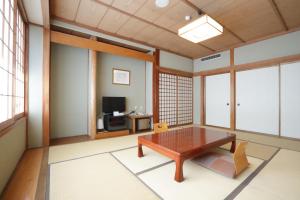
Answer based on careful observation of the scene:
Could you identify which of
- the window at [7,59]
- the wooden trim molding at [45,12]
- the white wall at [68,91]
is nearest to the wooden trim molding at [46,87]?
the wooden trim molding at [45,12]

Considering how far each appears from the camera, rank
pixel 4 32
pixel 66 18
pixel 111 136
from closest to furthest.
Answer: pixel 4 32, pixel 66 18, pixel 111 136

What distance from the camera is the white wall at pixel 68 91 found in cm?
371

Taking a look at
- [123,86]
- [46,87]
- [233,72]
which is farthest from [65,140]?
[233,72]

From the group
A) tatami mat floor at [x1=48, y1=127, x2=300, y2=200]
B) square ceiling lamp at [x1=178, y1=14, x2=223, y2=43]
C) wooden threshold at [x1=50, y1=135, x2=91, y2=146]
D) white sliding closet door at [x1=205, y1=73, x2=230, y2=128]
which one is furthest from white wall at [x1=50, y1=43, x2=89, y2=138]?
white sliding closet door at [x1=205, y1=73, x2=230, y2=128]

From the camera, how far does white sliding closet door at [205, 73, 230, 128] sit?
16.6ft

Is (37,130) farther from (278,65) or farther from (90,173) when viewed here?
(278,65)

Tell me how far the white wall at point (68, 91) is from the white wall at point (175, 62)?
253 centimetres

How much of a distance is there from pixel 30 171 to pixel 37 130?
4.01ft

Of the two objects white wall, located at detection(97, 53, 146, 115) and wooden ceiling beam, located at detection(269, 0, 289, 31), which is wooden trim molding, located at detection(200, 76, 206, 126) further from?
wooden ceiling beam, located at detection(269, 0, 289, 31)

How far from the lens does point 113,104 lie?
172 inches

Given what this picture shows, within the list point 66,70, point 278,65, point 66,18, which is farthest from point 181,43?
point 66,70

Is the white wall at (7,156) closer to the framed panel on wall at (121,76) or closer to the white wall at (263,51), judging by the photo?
the framed panel on wall at (121,76)

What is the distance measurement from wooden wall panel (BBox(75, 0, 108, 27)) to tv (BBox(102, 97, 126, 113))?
1960mm

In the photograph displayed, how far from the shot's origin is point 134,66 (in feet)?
16.6
